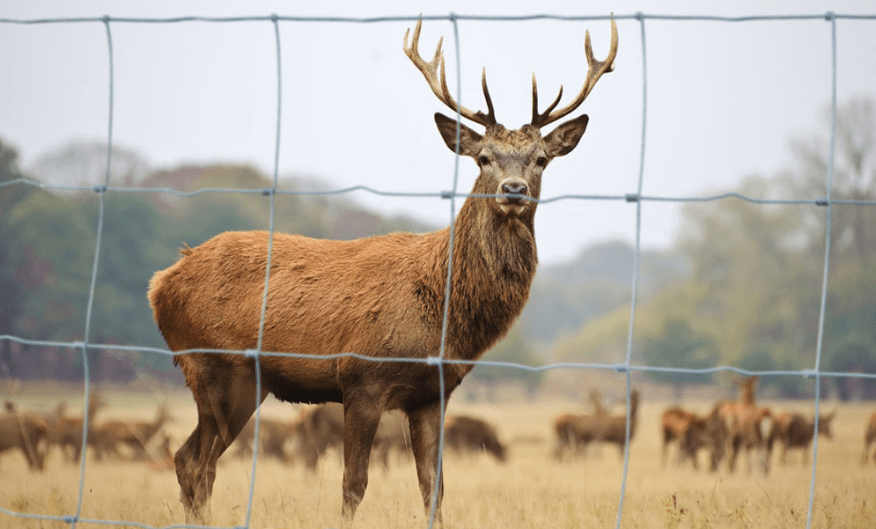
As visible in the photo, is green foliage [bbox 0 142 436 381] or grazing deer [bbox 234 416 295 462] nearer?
grazing deer [bbox 234 416 295 462]

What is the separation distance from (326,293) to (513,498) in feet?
6.20

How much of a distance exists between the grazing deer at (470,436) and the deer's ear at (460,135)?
10790mm

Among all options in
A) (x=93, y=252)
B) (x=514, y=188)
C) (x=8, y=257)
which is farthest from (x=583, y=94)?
(x=8, y=257)

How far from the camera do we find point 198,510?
5070 mm

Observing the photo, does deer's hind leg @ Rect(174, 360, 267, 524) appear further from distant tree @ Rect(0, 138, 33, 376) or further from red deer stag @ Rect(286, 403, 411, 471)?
distant tree @ Rect(0, 138, 33, 376)

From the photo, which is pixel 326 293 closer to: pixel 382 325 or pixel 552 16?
pixel 382 325

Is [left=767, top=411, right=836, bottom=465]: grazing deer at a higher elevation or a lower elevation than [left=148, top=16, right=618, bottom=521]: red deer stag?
lower

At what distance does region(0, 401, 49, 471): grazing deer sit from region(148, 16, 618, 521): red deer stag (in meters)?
5.93

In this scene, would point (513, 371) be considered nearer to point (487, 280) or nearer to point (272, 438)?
point (272, 438)

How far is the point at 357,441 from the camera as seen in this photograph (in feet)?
15.8

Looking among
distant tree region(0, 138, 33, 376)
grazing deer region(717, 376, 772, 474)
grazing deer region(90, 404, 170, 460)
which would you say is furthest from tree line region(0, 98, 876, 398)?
grazing deer region(717, 376, 772, 474)

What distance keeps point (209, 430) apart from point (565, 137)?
2625 mm

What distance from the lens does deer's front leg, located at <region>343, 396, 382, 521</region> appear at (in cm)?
479

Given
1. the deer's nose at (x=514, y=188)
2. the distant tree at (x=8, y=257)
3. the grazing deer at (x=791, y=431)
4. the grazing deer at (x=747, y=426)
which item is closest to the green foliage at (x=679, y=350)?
the distant tree at (x=8, y=257)
